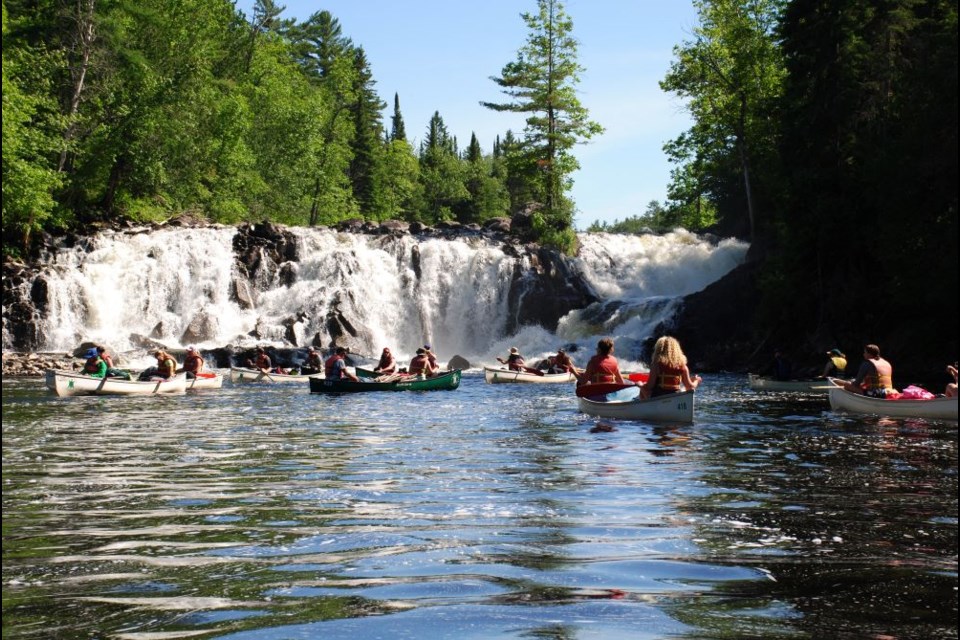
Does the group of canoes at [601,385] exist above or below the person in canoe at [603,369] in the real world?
below

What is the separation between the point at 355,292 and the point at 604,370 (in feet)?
97.9

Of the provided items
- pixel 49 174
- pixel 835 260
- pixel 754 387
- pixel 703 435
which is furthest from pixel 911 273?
pixel 49 174

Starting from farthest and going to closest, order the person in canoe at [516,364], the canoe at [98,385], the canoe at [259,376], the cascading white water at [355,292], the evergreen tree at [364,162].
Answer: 1. the evergreen tree at [364,162]
2. the cascading white water at [355,292]
3. the person in canoe at [516,364]
4. the canoe at [259,376]
5. the canoe at [98,385]

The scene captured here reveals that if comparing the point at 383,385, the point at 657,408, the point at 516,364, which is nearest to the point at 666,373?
the point at 657,408

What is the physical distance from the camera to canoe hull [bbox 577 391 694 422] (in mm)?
16359

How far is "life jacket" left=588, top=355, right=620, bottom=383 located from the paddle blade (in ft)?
0.63

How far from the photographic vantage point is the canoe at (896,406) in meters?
16.7

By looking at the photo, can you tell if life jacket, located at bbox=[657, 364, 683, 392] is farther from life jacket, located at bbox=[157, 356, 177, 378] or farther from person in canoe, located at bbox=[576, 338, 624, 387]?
life jacket, located at bbox=[157, 356, 177, 378]

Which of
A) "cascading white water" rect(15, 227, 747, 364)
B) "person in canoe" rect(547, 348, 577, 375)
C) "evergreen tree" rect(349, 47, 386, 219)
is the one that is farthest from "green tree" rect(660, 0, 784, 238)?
"evergreen tree" rect(349, 47, 386, 219)

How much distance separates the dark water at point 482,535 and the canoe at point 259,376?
16161mm

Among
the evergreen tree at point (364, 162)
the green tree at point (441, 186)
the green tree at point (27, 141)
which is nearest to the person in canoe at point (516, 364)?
the green tree at point (27, 141)

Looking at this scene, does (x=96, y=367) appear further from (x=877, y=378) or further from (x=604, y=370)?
(x=877, y=378)

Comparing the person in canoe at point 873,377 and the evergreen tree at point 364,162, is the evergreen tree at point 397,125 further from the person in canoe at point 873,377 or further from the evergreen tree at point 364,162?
the person in canoe at point 873,377

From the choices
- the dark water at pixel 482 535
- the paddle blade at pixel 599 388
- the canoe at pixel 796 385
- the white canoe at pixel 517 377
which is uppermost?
the paddle blade at pixel 599 388
